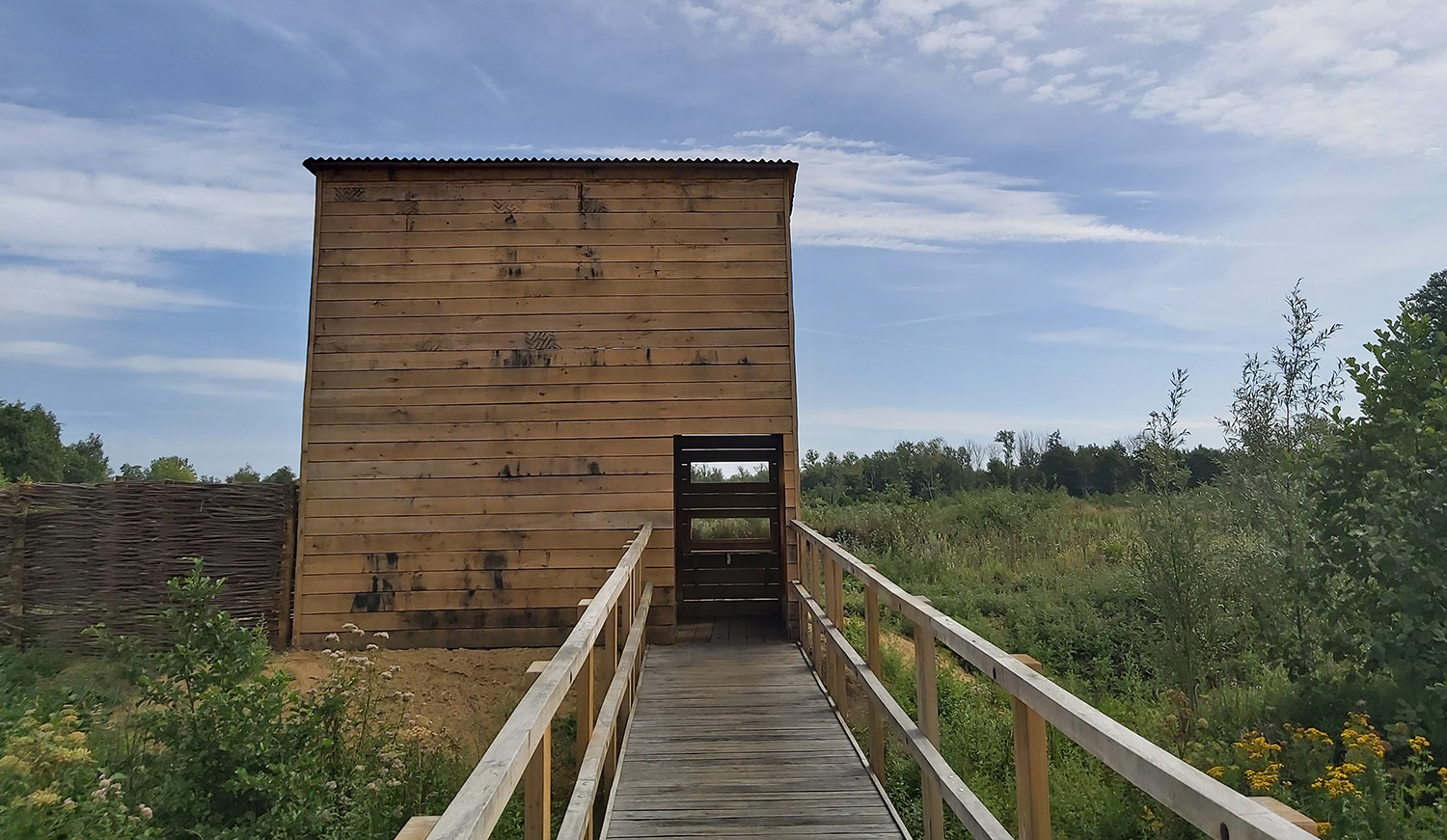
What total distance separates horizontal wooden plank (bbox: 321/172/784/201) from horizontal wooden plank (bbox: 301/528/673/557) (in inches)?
139

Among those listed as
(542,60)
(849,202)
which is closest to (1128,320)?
(849,202)

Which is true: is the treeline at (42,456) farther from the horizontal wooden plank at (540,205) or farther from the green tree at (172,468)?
the horizontal wooden plank at (540,205)

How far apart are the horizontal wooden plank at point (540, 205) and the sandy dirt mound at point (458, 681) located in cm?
473

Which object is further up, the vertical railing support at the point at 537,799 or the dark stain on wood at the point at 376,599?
the vertical railing support at the point at 537,799

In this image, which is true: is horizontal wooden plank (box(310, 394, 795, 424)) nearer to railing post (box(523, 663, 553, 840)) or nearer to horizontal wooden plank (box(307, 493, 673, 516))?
horizontal wooden plank (box(307, 493, 673, 516))

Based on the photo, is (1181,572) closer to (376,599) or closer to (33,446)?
(376,599)

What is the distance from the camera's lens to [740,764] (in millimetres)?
4223

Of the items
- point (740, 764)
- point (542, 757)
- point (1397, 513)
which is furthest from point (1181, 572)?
point (542, 757)

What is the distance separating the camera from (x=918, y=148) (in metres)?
19.5

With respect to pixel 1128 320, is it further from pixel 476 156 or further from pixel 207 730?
pixel 207 730

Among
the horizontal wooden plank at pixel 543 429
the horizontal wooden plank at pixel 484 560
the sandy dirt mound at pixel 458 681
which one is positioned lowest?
the sandy dirt mound at pixel 458 681

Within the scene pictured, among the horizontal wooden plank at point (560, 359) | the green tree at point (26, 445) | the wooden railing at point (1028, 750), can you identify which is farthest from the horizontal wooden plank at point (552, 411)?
the green tree at point (26, 445)

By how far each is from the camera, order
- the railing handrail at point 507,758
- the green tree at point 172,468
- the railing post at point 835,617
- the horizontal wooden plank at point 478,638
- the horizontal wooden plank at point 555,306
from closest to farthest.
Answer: the railing handrail at point 507,758, the railing post at point 835,617, the horizontal wooden plank at point 478,638, the horizontal wooden plank at point 555,306, the green tree at point 172,468

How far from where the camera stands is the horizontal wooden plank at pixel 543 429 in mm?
Answer: 8414
